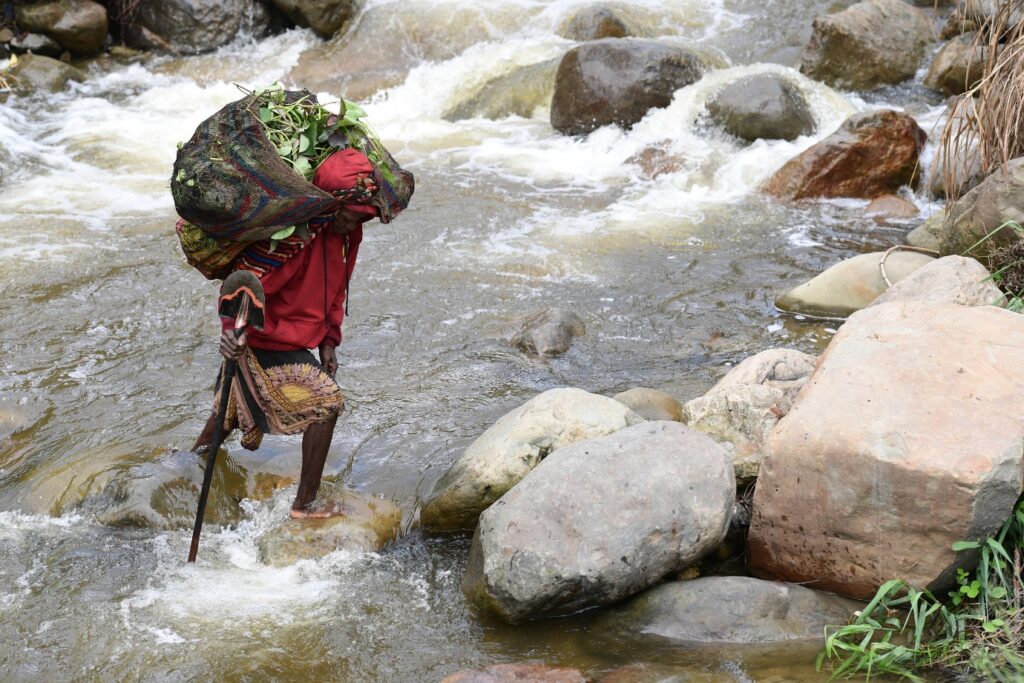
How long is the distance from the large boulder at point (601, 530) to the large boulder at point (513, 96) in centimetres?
871

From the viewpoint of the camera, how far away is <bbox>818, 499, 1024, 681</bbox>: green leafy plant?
3.51 metres

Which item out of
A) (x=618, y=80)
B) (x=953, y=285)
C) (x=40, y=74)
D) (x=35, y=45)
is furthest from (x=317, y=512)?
(x=35, y=45)

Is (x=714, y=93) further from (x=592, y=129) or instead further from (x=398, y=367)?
(x=398, y=367)

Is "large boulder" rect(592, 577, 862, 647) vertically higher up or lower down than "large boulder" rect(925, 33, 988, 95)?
lower down

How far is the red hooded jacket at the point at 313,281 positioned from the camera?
13.7 feet

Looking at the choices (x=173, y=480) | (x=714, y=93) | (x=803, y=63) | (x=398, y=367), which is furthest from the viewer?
(x=803, y=63)

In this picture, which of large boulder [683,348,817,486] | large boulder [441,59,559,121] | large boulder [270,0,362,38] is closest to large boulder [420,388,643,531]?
large boulder [683,348,817,486]

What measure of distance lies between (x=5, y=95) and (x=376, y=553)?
10383 millimetres

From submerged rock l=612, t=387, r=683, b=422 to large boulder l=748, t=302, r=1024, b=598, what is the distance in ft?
4.00

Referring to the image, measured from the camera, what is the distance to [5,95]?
12477 mm

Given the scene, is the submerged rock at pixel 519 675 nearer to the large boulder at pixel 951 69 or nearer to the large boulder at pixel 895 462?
the large boulder at pixel 895 462

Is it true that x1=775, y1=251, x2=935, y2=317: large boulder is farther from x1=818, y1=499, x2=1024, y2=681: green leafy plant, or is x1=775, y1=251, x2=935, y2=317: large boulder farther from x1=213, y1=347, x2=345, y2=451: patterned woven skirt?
x1=213, y1=347, x2=345, y2=451: patterned woven skirt

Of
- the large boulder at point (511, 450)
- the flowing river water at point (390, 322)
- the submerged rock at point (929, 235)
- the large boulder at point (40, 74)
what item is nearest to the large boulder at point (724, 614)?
the flowing river water at point (390, 322)

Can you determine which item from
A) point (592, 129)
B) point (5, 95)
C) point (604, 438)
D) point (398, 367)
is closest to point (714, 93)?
point (592, 129)
